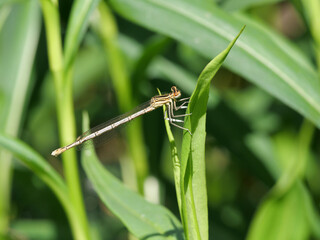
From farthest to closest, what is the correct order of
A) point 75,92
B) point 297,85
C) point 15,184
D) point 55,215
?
point 75,92 → point 15,184 → point 55,215 → point 297,85

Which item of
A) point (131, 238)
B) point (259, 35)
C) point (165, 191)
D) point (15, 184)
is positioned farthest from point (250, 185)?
point (259, 35)

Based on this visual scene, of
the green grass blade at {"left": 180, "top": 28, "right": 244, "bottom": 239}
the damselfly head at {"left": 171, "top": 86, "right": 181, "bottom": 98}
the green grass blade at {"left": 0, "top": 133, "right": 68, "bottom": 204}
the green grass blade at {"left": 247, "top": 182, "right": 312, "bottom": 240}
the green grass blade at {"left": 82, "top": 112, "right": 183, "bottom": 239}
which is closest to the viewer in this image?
the green grass blade at {"left": 180, "top": 28, "right": 244, "bottom": 239}

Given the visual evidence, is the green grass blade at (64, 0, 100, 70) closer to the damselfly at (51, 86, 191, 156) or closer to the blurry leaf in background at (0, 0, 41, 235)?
the damselfly at (51, 86, 191, 156)

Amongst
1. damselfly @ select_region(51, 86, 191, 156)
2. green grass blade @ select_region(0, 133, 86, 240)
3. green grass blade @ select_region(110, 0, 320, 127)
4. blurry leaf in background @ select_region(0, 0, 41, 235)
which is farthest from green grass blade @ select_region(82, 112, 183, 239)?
blurry leaf in background @ select_region(0, 0, 41, 235)

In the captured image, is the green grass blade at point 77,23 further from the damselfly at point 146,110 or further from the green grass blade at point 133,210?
the damselfly at point 146,110

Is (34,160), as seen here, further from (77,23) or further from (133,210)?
(77,23)

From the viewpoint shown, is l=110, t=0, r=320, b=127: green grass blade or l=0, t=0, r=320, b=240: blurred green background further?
l=0, t=0, r=320, b=240: blurred green background

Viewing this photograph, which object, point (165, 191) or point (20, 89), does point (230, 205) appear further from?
point (20, 89)
